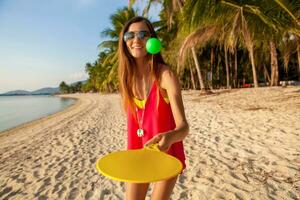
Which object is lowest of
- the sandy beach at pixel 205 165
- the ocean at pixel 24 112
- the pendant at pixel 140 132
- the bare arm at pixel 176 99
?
the ocean at pixel 24 112

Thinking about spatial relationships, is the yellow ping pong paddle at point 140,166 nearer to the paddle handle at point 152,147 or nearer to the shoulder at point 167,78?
the paddle handle at point 152,147

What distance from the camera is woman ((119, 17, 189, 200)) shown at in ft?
4.41

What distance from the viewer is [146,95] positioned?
1460 millimetres

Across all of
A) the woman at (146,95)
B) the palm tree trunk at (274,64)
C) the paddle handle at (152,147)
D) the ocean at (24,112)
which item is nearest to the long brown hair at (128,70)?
the woman at (146,95)

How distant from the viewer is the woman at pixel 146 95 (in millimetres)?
1344

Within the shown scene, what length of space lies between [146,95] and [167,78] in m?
0.19

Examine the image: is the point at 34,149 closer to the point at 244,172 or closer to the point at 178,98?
the point at 244,172

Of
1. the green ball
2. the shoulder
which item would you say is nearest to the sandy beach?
the shoulder

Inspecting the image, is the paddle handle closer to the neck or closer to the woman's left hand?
the woman's left hand

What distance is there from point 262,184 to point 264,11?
6.61 m

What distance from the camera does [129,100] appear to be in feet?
5.01

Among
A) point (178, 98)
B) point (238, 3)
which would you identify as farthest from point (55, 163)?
point (238, 3)

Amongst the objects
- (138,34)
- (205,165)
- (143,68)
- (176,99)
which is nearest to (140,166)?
(176,99)

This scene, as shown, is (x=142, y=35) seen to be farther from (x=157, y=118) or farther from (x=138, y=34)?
(x=157, y=118)
